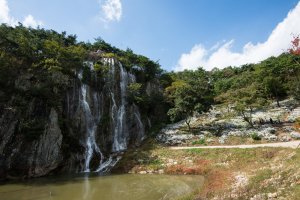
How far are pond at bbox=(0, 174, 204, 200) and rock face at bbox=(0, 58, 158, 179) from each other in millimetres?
3845

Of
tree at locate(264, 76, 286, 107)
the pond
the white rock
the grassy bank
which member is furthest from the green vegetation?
the pond

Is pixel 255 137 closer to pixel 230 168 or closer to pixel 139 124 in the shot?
pixel 230 168

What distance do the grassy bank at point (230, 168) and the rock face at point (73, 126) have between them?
14.6 ft

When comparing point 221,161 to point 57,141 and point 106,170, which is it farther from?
point 57,141

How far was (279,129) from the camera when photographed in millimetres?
38188

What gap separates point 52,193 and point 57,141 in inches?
467

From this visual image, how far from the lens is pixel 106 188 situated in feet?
74.4

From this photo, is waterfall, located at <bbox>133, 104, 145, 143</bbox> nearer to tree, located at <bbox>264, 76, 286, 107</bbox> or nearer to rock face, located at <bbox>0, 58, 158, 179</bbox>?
rock face, located at <bbox>0, 58, 158, 179</bbox>

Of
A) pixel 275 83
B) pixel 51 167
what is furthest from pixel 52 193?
pixel 275 83

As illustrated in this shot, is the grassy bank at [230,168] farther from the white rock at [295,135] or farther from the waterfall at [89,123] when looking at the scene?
the white rock at [295,135]

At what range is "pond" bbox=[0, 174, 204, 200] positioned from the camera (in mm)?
19969

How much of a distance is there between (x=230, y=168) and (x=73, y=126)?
2112 cm

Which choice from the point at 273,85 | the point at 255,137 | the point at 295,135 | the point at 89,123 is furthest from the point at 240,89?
the point at 89,123

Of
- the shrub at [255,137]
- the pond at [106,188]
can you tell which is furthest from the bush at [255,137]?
the pond at [106,188]
